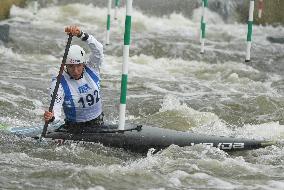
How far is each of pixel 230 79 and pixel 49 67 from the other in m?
3.70

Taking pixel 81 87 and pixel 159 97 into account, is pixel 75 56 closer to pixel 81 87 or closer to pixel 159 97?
pixel 81 87

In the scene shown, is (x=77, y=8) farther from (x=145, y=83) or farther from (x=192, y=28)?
(x=145, y=83)

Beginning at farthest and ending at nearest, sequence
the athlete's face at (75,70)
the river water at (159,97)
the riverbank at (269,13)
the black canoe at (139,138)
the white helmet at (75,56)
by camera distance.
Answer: the riverbank at (269,13) < the black canoe at (139,138) < the athlete's face at (75,70) < the white helmet at (75,56) < the river water at (159,97)

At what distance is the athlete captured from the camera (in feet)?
23.6

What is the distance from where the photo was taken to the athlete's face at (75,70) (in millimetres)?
7215

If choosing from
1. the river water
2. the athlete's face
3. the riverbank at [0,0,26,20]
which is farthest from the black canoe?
the riverbank at [0,0,26,20]

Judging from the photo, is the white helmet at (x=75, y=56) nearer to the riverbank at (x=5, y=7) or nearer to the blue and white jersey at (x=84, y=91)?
the blue and white jersey at (x=84, y=91)

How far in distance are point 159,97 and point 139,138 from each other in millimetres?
4009

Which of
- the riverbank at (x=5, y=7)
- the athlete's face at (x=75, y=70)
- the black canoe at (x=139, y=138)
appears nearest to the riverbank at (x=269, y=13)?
the riverbank at (x=5, y=7)

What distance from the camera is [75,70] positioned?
7215 mm

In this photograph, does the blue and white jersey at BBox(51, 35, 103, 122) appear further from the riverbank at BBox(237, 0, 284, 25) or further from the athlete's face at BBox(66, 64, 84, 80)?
the riverbank at BBox(237, 0, 284, 25)

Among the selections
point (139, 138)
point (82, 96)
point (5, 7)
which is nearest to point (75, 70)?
point (82, 96)

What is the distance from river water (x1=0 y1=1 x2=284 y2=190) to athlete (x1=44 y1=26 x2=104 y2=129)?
0.22 m

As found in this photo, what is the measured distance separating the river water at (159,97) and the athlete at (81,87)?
0.22 metres
